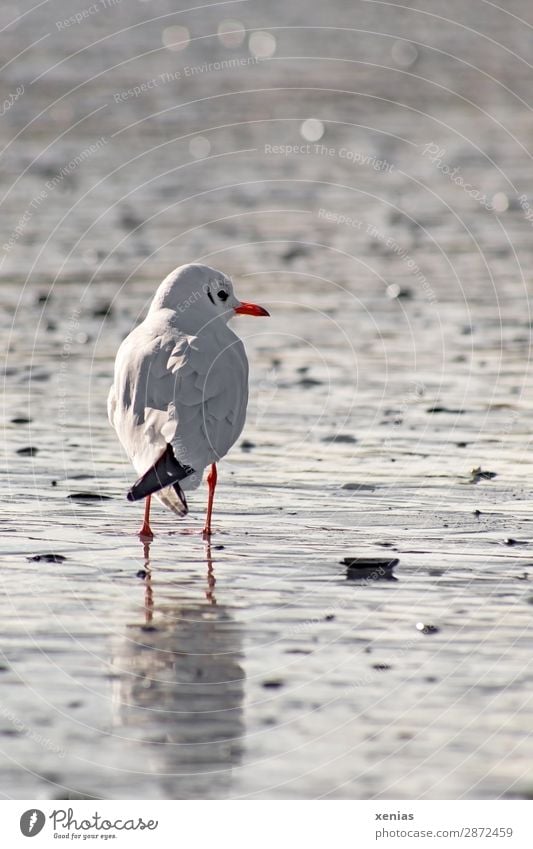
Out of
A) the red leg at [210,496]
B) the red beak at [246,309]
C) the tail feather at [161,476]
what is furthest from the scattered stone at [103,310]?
the tail feather at [161,476]

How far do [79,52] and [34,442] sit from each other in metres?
32.9

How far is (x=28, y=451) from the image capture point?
39.1ft

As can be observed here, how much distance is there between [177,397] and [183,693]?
286 centimetres

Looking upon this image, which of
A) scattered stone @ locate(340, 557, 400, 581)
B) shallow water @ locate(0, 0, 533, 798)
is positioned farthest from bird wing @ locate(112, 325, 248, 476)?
scattered stone @ locate(340, 557, 400, 581)

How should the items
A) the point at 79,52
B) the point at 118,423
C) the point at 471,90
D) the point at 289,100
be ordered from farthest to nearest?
the point at 79,52 < the point at 471,90 < the point at 289,100 < the point at 118,423

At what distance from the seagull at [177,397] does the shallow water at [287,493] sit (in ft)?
1.71

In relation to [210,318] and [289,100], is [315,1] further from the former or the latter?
[210,318]

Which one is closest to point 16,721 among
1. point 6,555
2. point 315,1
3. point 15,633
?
point 15,633

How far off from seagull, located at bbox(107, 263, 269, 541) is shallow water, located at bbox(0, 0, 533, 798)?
0.52 m

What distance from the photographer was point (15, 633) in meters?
7.83

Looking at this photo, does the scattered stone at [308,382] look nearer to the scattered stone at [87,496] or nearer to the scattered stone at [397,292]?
the scattered stone at [87,496]

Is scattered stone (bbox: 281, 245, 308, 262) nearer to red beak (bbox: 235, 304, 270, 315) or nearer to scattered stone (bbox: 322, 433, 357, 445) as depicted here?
scattered stone (bbox: 322, 433, 357, 445)

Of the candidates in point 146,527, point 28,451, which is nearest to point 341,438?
point 28,451

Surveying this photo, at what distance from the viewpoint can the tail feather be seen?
9.02 meters
